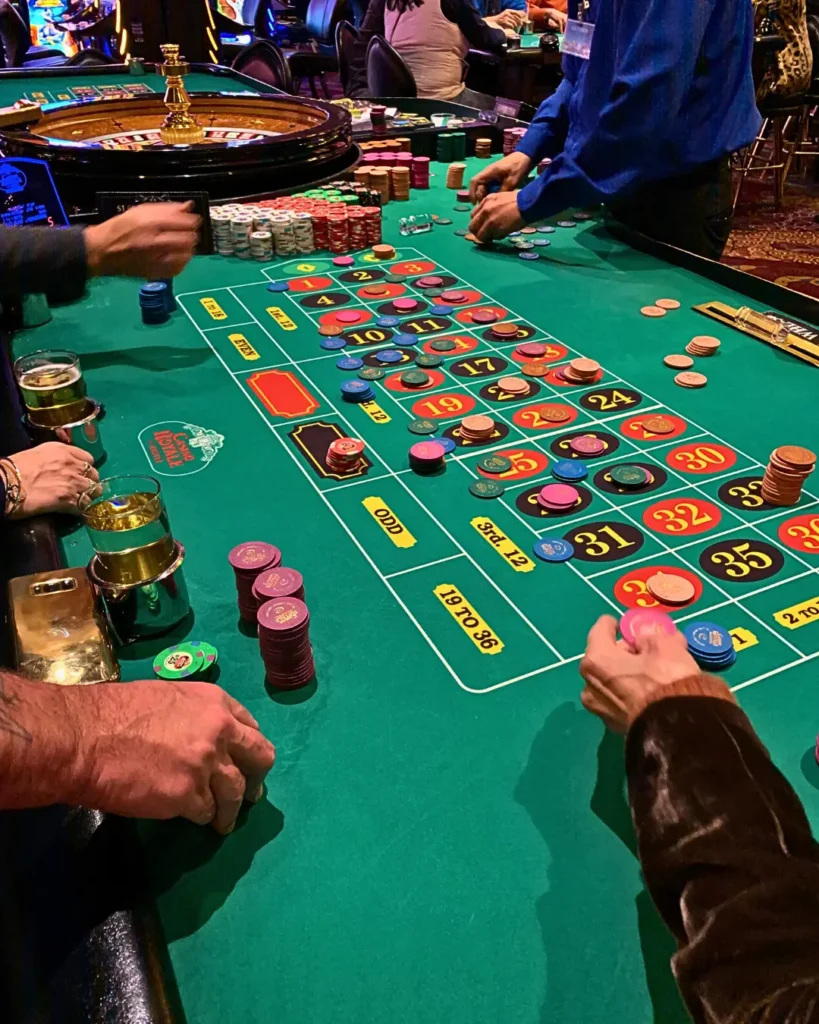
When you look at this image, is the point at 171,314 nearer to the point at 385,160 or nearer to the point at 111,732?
the point at 385,160

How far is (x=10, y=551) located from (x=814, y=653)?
53.5 inches

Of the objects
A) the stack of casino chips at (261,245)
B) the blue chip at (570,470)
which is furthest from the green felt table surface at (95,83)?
the blue chip at (570,470)

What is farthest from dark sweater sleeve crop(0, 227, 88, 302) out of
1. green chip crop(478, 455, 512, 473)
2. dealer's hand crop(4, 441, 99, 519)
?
green chip crop(478, 455, 512, 473)

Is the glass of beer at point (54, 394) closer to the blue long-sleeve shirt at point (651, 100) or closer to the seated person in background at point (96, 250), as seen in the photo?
the seated person in background at point (96, 250)

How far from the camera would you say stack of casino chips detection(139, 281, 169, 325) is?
2447 millimetres

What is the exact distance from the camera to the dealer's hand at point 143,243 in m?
2.04

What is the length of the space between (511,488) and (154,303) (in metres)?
1.33

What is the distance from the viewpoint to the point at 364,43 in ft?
A: 20.9

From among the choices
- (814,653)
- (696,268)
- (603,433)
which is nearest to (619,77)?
(696,268)

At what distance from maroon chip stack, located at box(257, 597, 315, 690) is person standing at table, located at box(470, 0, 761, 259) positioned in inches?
79.5

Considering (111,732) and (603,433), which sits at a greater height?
(111,732)

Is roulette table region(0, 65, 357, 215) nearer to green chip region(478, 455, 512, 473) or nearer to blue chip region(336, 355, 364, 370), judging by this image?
blue chip region(336, 355, 364, 370)

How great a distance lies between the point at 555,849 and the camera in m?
1.02

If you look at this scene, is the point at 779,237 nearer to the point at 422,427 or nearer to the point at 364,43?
the point at 364,43
